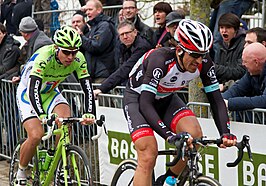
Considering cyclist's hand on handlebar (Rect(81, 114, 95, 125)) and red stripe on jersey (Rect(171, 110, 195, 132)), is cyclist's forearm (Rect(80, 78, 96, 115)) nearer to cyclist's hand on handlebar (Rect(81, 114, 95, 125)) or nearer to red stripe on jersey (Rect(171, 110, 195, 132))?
cyclist's hand on handlebar (Rect(81, 114, 95, 125))

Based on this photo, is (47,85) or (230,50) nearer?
(47,85)

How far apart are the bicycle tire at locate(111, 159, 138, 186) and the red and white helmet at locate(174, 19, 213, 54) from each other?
1.55m

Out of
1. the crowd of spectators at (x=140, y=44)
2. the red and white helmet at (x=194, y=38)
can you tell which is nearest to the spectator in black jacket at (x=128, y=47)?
the crowd of spectators at (x=140, y=44)

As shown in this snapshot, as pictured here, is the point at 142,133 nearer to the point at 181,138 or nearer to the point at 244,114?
the point at 181,138

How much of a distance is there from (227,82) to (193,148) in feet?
8.07

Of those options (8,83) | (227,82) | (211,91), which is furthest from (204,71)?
(8,83)

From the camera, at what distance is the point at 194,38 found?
5.21m

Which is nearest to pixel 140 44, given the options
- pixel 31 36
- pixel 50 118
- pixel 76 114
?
pixel 76 114

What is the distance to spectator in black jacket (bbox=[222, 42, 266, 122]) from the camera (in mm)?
6051

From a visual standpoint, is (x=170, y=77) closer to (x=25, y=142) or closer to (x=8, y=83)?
(x=25, y=142)

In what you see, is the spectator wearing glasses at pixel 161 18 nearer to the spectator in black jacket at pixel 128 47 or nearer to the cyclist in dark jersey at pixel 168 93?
the spectator in black jacket at pixel 128 47

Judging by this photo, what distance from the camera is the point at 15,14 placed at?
13.0 m

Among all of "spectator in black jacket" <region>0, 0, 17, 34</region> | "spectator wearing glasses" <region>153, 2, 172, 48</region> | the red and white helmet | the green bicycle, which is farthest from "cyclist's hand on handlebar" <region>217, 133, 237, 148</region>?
"spectator in black jacket" <region>0, 0, 17, 34</region>

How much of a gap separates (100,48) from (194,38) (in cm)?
393
